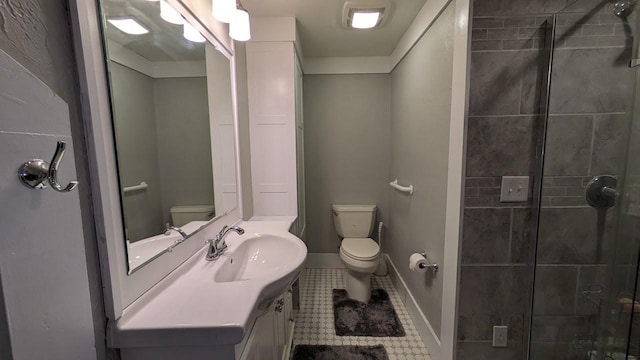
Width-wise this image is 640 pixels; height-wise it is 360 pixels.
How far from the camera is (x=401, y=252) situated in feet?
7.09

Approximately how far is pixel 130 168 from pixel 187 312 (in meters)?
0.46

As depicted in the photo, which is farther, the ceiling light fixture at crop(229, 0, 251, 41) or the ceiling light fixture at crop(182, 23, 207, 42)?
the ceiling light fixture at crop(229, 0, 251, 41)

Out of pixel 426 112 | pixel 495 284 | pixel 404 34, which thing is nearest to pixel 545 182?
pixel 495 284

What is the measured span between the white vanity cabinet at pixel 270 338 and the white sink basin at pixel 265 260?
0.48ft

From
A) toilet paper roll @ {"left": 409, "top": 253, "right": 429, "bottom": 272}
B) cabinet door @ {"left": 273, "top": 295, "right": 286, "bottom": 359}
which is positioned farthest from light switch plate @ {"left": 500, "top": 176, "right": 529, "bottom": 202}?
cabinet door @ {"left": 273, "top": 295, "right": 286, "bottom": 359}

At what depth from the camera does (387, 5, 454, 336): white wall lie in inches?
53.0

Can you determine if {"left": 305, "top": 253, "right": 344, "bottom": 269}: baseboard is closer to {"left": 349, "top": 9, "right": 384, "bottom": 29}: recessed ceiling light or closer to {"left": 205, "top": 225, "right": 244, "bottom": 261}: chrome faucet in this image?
{"left": 205, "top": 225, "right": 244, "bottom": 261}: chrome faucet

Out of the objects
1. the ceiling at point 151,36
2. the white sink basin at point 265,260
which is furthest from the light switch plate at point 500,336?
the ceiling at point 151,36

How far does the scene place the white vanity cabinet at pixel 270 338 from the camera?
80cm

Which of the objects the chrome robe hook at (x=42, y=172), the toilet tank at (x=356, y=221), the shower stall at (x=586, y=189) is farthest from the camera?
the toilet tank at (x=356, y=221)

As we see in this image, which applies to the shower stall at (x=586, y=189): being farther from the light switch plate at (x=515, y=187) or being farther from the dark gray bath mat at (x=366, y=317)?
the dark gray bath mat at (x=366, y=317)

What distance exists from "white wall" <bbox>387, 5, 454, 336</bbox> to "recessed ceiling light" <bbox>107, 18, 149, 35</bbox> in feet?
4.53

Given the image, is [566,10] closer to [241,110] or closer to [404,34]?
[404,34]

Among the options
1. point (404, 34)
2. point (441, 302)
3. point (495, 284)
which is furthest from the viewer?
point (404, 34)
